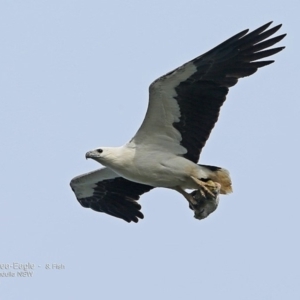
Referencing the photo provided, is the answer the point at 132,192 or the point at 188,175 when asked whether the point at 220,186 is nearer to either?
the point at 188,175

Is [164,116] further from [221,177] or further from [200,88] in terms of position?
[221,177]

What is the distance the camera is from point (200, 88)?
17.9 metres

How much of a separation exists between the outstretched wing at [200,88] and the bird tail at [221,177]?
18.2 inches

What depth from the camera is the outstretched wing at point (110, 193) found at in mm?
20344

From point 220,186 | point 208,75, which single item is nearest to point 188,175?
point 220,186

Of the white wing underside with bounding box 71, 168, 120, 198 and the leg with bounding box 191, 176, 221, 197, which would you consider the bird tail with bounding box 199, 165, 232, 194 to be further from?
the white wing underside with bounding box 71, 168, 120, 198

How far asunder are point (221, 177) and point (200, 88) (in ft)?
5.11

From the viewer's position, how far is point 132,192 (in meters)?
20.4

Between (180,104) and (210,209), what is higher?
(180,104)

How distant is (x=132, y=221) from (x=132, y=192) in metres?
0.57

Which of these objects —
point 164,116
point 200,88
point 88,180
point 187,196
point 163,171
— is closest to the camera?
point 200,88

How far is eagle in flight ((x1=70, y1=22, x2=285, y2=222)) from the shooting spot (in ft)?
Result: 58.1

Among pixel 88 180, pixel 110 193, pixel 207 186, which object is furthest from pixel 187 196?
pixel 88 180

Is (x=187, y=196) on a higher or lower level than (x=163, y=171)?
lower
